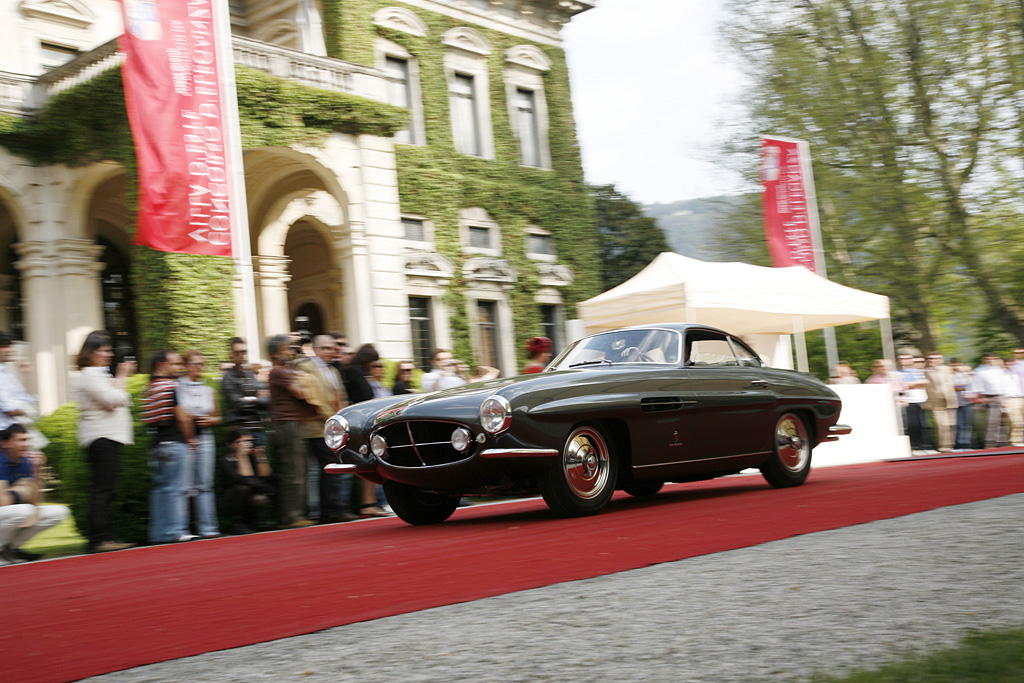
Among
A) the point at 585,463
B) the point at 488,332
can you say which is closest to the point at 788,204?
the point at 488,332

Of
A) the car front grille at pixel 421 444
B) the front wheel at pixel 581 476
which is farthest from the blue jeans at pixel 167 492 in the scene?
the front wheel at pixel 581 476

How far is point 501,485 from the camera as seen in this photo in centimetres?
737

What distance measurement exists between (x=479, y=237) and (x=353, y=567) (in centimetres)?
2128

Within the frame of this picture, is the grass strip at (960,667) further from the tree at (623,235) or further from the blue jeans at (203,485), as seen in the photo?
the tree at (623,235)

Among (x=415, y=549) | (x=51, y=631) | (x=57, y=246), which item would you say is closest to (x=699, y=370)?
(x=415, y=549)

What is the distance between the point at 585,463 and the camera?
296 inches

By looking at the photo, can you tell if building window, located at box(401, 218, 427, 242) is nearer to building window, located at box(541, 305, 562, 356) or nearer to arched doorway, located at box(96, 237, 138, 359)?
building window, located at box(541, 305, 562, 356)

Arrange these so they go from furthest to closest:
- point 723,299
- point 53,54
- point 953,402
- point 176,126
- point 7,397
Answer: point 53,54 → point 953,402 → point 723,299 → point 176,126 → point 7,397

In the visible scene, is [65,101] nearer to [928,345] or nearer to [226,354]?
[226,354]

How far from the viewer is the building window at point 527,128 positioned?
28453 mm

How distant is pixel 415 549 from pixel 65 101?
49.2 ft

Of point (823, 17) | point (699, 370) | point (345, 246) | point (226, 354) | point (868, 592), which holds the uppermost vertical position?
point (823, 17)

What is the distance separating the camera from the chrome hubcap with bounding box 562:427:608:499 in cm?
737

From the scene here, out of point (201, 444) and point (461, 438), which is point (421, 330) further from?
point (461, 438)
